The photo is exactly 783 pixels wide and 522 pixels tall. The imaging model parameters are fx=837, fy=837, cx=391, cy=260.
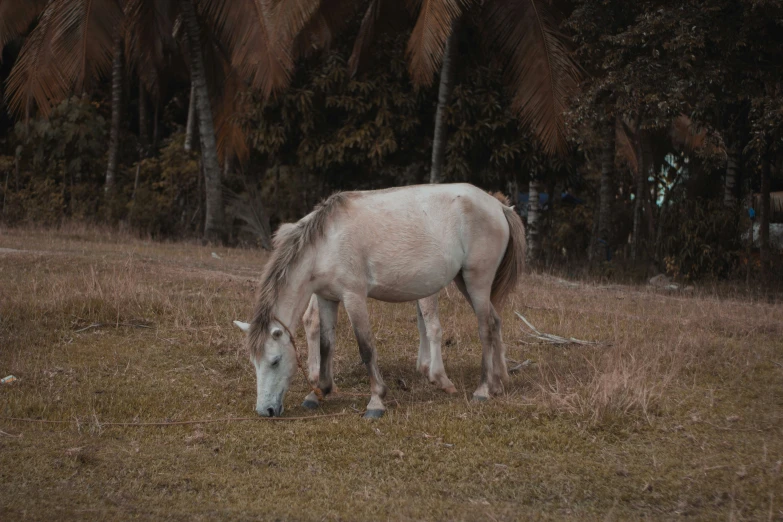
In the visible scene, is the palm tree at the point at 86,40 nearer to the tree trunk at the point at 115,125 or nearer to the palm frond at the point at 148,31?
the palm frond at the point at 148,31

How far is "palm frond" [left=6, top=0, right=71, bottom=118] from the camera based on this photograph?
17.3 m

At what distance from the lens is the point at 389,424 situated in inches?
272

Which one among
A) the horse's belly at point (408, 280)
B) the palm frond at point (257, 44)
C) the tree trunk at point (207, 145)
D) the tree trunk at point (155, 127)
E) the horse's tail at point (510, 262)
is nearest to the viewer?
the horse's belly at point (408, 280)

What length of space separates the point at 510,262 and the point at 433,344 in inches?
43.6

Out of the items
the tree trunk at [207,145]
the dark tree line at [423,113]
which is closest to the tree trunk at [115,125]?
the dark tree line at [423,113]

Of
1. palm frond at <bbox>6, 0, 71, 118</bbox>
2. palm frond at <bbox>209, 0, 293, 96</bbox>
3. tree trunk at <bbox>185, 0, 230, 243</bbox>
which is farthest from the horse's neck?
tree trunk at <bbox>185, 0, 230, 243</bbox>

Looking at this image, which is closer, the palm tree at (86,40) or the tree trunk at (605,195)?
the palm tree at (86,40)

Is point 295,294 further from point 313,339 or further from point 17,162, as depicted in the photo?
point 17,162

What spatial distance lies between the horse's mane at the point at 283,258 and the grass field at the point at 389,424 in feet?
2.64

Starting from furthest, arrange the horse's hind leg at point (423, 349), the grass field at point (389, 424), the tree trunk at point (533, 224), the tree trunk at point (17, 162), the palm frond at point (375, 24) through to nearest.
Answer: the tree trunk at point (17, 162) < the tree trunk at point (533, 224) < the palm frond at point (375, 24) < the horse's hind leg at point (423, 349) < the grass field at point (389, 424)

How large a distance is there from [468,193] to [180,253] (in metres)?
9.83

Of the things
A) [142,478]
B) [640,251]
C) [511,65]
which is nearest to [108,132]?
[511,65]

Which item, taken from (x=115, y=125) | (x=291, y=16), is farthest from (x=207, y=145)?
(x=291, y=16)

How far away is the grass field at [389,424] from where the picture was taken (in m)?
5.49
